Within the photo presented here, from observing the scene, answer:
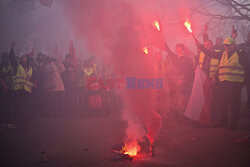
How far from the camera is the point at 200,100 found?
19.6 feet

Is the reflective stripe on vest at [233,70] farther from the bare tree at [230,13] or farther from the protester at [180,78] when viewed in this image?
the bare tree at [230,13]

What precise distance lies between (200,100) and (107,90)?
4.67 meters

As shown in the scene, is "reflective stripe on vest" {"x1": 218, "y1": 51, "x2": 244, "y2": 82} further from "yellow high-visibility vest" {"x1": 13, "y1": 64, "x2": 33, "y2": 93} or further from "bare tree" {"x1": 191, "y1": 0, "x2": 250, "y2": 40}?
"yellow high-visibility vest" {"x1": 13, "y1": 64, "x2": 33, "y2": 93}

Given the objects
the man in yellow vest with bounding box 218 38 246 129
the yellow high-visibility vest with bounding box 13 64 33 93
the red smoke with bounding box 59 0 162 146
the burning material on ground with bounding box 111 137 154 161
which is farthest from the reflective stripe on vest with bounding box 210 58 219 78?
the yellow high-visibility vest with bounding box 13 64 33 93

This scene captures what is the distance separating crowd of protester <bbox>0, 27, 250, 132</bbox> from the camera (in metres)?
5.51

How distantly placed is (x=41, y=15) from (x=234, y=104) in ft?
50.6

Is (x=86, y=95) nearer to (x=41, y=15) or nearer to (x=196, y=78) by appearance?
(x=196, y=78)

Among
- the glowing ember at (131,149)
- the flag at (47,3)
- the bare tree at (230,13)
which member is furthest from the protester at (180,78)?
the flag at (47,3)

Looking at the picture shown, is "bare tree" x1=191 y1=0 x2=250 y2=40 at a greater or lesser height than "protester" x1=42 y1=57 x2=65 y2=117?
greater

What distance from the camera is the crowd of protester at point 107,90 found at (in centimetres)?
551

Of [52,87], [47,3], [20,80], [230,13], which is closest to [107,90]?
[52,87]

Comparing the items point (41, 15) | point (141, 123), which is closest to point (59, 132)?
point (141, 123)

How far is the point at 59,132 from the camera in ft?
18.9

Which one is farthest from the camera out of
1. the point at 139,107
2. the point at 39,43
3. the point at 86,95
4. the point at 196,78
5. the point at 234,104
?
the point at 39,43
